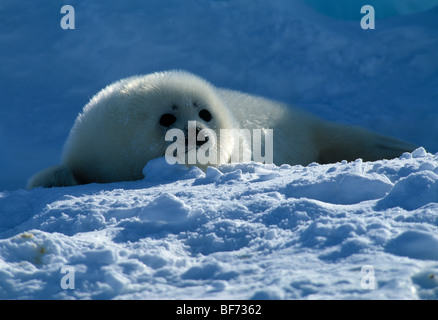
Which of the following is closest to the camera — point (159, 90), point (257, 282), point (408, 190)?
point (257, 282)

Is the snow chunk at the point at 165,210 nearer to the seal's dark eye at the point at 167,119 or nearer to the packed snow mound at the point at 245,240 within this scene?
the packed snow mound at the point at 245,240

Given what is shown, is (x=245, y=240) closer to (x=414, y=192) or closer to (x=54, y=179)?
(x=414, y=192)

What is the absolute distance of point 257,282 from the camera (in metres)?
1.46

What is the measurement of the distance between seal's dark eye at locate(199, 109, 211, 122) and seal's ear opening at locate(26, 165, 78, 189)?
0.83 meters

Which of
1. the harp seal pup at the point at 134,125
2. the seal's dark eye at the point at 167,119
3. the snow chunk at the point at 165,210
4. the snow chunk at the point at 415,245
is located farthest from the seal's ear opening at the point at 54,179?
the snow chunk at the point at 415,245

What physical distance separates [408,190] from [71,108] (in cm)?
412

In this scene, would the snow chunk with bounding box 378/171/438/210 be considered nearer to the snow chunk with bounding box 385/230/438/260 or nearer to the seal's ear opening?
the snow chunk with bounding box 385/230/438/260

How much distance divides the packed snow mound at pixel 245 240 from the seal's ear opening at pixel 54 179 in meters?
0.70

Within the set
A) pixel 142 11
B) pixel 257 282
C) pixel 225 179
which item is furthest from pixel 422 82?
pixel 257 282

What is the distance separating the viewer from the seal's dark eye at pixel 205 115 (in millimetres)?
3316

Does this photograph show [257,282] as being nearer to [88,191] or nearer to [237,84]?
[88,191]

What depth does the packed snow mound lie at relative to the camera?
4.70 feet

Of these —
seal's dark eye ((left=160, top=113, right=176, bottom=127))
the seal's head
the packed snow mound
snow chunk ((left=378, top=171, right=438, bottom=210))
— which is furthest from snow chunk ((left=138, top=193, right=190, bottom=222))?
seal's dark eye ((left=160, top=113, right=176, bottom=127))

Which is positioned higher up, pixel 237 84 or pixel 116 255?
pixel 237 84
